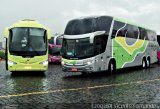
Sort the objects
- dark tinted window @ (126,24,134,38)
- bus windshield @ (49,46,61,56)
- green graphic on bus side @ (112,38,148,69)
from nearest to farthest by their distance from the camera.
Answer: green graphic on bus side @ (112,38,148,69)
dark tinted window @ (126,24,134,38)
bus windshield @ (49,46,61,56)

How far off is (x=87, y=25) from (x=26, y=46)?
3556 mm

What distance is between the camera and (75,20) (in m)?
20.1

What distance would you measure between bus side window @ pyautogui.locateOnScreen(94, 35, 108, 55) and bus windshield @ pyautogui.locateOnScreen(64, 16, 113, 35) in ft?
1.36

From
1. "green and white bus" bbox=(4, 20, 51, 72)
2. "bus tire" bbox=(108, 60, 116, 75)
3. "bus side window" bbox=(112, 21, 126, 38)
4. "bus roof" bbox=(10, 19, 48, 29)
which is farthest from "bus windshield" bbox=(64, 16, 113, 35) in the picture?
"bus tire" bbox=(108, 60, 116, 75)

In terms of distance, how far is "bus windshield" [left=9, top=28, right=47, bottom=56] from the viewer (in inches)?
762

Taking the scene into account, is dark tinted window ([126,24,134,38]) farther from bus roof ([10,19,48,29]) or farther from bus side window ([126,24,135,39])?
bus roof ([10,19,48,29])

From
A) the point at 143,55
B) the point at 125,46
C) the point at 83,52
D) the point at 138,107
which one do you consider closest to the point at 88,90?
the point at 138,107

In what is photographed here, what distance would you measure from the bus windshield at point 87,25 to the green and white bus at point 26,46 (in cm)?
137

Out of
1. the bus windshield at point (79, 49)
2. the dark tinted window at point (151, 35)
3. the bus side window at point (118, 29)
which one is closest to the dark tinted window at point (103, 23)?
the bus side window at point (118, 29)

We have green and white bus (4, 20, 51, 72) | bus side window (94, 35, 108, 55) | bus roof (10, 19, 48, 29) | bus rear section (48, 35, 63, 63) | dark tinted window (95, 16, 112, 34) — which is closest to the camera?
green and white bus (4, 20, 51, 72)

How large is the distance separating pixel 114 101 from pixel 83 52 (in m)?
8.73

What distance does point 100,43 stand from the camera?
19.7 m

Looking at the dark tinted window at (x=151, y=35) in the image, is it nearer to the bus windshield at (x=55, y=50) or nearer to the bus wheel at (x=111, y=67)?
the bus wheel at (x=111, y=67)

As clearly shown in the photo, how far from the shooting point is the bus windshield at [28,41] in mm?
19359
